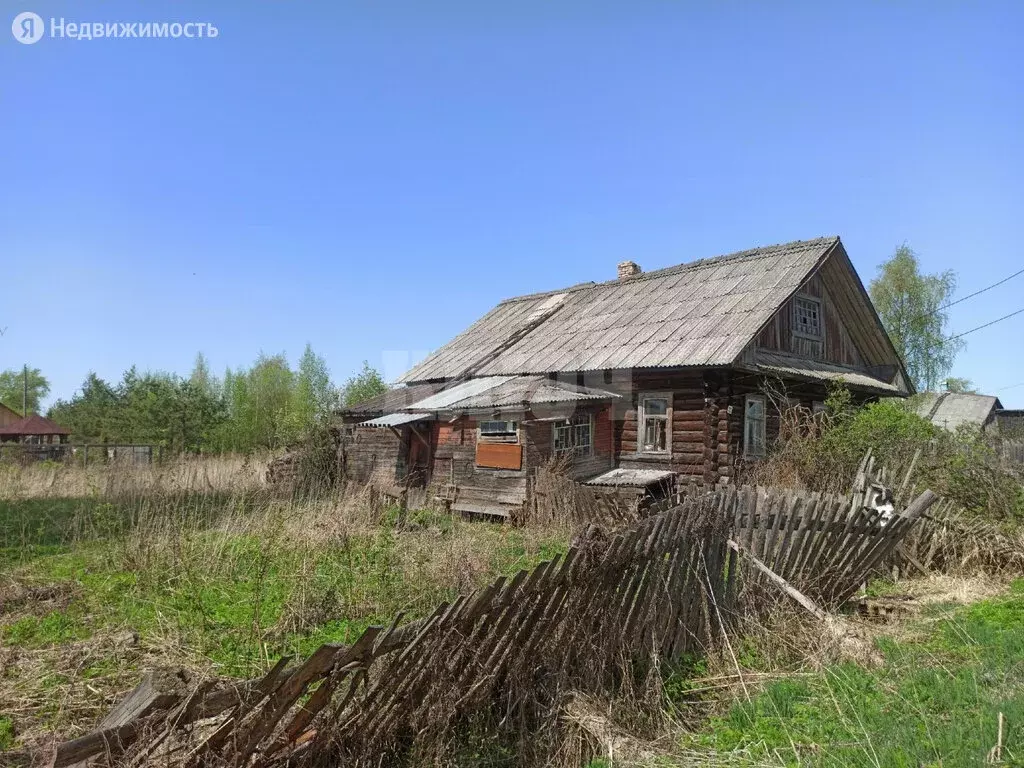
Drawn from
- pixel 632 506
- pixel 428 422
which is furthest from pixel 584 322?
pixel 632 506

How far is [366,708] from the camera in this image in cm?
296

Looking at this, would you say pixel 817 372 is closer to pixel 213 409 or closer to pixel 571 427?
pixel 571 427

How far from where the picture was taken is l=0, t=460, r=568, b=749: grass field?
3.91 metres

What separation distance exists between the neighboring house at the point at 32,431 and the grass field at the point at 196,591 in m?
37.5

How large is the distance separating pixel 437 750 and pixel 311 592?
2.57m

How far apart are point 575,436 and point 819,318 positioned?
7871mm

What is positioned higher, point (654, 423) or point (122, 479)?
point (654, 423)

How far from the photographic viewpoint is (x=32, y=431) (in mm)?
38406

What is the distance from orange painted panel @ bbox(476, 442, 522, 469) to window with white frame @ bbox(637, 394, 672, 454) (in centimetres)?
347

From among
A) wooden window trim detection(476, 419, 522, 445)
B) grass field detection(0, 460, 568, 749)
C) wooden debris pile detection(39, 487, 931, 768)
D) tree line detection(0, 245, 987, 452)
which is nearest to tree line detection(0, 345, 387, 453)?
tree line detection(0, 245, 987, 452)

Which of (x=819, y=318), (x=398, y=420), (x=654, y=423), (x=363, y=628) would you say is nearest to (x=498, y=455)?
(x=398, y=420)

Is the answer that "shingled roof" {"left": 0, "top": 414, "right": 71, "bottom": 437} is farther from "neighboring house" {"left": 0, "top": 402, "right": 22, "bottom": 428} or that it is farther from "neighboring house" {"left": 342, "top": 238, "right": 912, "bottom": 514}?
"neighboring house" {"left": 342, "top": 238, "right": 912, "bottom": 514}

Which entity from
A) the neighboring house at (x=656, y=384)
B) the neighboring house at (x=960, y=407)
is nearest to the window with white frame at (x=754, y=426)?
the neighboring house at (x=656, y=384)

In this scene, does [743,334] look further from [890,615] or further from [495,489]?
[890,615]
